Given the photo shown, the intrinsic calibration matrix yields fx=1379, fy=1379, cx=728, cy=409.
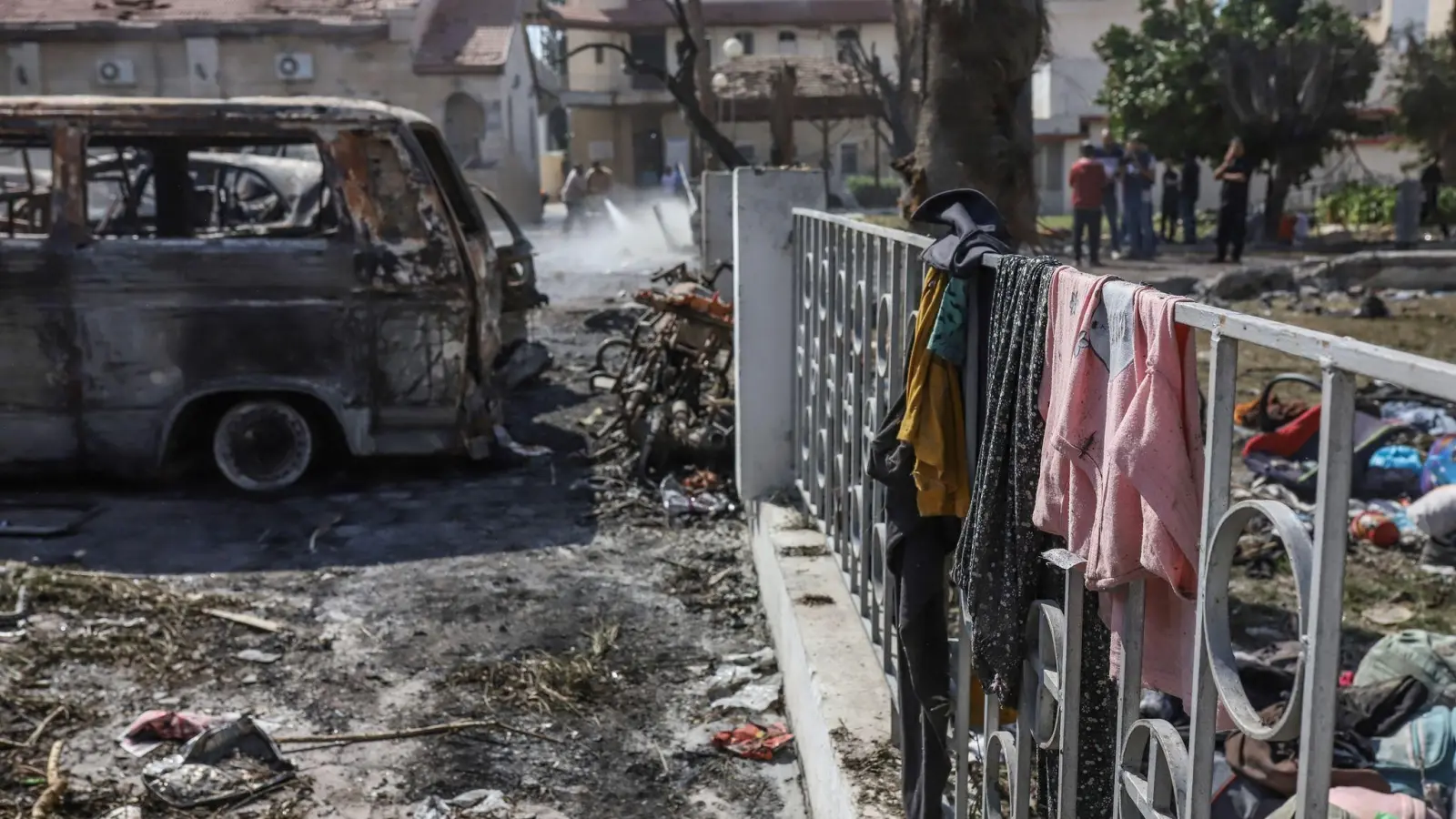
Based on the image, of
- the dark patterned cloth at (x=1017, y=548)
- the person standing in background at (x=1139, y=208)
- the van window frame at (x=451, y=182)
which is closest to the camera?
the dark patterned cloth at (x=1017, y=548)

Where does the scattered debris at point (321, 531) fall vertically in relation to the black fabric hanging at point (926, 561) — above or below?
below

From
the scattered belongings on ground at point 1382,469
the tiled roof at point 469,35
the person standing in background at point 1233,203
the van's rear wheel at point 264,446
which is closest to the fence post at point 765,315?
the scattered belongings on ground at point 1382,469

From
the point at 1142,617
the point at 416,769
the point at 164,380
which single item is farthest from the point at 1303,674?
the point at 164,380

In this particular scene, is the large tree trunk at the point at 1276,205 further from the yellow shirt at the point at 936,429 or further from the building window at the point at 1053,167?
the yellow shirt at the point at 936,429

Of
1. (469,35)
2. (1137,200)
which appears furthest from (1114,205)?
(469,35)

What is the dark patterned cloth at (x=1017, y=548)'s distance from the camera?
2.11 metres

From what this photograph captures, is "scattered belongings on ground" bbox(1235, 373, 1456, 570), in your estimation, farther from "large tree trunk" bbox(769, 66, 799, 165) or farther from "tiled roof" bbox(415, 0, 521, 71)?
"tiled roof" bbox(415, 0, 521, 71)

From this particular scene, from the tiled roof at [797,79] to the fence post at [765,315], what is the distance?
770 inches

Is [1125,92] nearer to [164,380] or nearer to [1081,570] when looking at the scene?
[164,380]

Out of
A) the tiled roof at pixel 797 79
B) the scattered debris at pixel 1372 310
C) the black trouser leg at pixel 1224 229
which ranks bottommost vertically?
the scattered debris at pixel 1372 310

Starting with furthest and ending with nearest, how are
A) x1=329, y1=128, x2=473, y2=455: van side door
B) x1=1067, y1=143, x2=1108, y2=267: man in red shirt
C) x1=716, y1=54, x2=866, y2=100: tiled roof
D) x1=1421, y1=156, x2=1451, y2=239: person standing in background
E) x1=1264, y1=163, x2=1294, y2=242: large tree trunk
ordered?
x1=716, y1=54, x2=866, y2=100: tiled roof, x1=1421, y1=156, x2=1451, y2=239: person standing in background, x1=1264, y1=163, x2=1294, y2=242: large tree trunk, x1=1067, y1=143, x2=1108, y2=267: man in red shirt, x1=329, y1=128, x2=473, y2=455: van side door

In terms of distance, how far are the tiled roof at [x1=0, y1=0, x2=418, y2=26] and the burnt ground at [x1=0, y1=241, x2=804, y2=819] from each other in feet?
68.6

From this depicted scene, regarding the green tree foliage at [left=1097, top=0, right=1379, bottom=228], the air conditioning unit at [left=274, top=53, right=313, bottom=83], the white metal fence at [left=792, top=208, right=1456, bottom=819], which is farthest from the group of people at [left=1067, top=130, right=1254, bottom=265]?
the white metal fence at [left=792, top=208, right=1456, bottom=819]

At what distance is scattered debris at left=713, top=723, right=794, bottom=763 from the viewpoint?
4.10 meters
